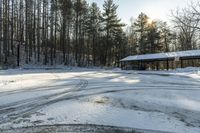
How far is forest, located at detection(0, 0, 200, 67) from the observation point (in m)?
52.8

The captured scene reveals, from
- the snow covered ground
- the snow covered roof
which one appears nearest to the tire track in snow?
the snow covered ground

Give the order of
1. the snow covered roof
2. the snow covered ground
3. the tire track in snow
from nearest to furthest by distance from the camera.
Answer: the snow covered ground → the tire track in snow → the snow covered roof

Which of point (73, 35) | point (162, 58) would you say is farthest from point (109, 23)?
point (162, 58)

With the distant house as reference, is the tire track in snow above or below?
below

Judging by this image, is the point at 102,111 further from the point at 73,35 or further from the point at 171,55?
the point at 73,35

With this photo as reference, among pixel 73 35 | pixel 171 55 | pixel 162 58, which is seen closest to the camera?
pixel 171 55

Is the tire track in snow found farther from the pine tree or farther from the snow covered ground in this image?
the pine tree

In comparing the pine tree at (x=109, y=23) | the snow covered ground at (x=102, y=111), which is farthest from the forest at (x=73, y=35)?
the snow covered ground at (x=102, y=111)

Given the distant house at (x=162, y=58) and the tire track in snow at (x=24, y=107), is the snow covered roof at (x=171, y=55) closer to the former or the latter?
the distant house at (x=162, y=58)

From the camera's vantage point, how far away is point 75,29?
65312mm

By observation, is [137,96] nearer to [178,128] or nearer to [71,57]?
[178,128]

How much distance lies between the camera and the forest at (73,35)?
52.8 m

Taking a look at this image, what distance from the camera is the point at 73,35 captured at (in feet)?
226

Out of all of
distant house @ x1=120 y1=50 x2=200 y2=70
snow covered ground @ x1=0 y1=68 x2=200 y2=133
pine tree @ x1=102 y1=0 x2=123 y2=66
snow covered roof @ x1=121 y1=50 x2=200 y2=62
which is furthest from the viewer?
pine tree @ x1=102 y1=0 x2=123 y2=66
